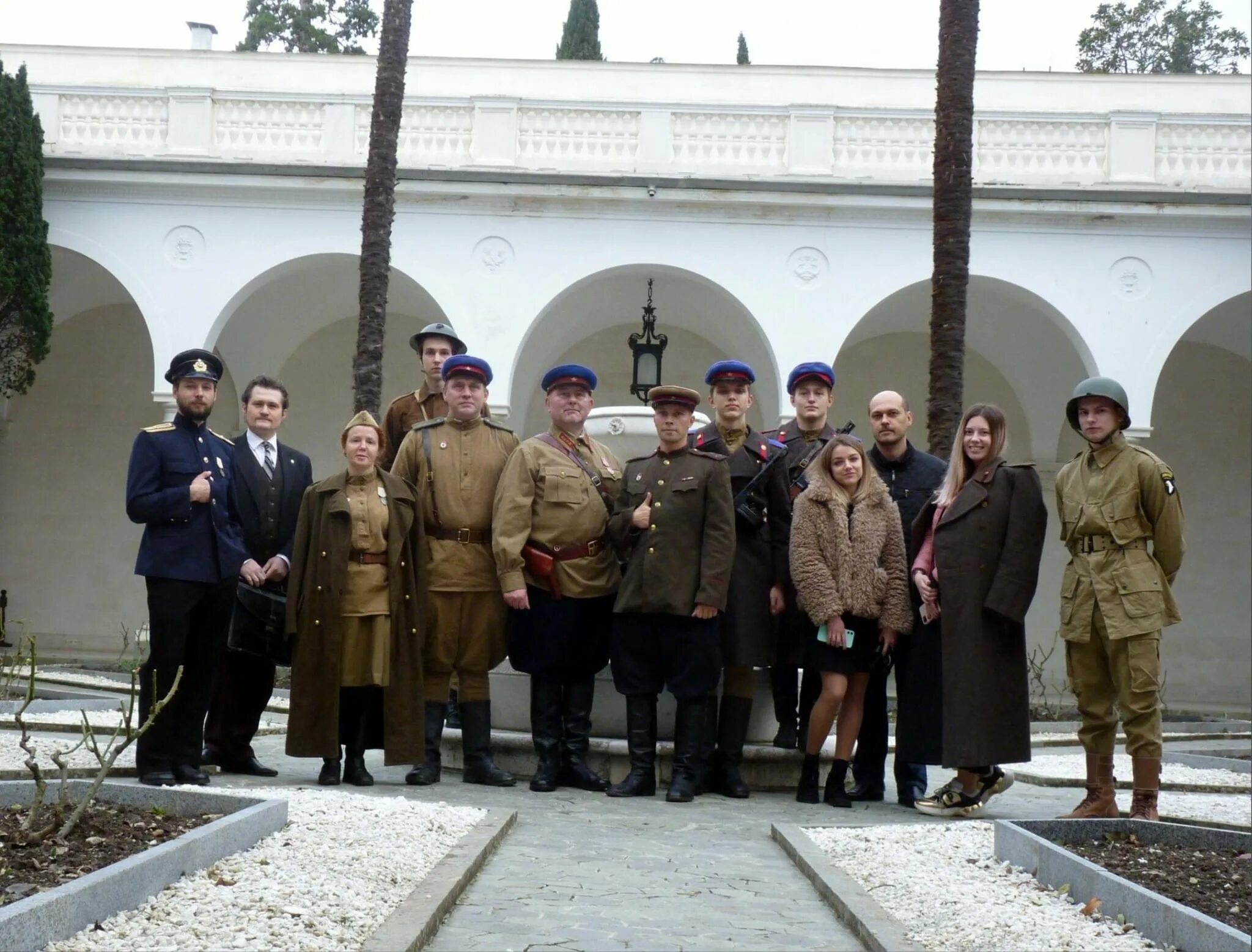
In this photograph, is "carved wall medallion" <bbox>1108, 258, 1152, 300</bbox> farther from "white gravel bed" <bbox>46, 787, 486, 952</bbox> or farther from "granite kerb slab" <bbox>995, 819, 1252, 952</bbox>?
"white gravel bed" <bbox>46, 787, 486, 952</bbox>

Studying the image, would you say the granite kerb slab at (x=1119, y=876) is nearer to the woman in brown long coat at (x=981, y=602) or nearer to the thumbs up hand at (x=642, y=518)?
the woman in brown long coat at (x=981, y=602)

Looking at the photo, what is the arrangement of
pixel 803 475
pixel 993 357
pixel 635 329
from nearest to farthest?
pixel 803 475 < pixel 993 357 < pixel 635 329

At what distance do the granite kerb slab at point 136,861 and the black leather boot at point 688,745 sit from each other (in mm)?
2160

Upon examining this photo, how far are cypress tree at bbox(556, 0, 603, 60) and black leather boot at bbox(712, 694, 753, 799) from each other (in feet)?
79.7

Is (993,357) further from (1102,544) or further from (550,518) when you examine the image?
(1102,544)

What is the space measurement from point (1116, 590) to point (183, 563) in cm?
400

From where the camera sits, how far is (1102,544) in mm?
6242

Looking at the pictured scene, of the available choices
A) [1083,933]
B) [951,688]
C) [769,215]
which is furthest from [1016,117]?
[1083,933]

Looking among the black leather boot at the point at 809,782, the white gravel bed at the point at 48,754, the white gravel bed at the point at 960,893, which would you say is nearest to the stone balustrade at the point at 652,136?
the white gravel bed at the point at 48,754

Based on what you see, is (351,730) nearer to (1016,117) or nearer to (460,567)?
(460,567)

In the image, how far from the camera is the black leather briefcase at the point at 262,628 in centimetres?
693

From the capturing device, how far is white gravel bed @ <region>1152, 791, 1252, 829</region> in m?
7.12

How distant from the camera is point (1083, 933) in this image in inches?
166

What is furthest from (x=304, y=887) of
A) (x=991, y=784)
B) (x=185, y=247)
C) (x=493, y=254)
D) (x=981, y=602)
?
(x=185, y=247)
